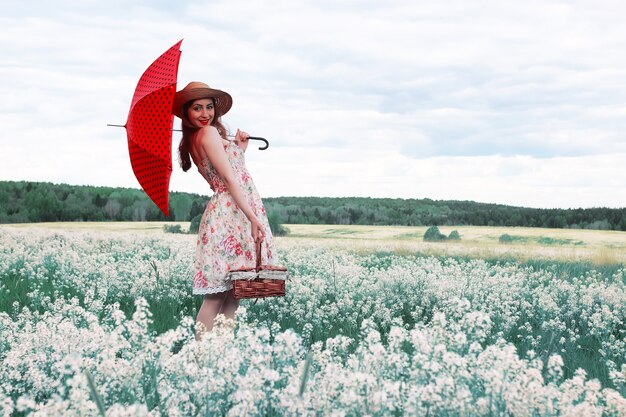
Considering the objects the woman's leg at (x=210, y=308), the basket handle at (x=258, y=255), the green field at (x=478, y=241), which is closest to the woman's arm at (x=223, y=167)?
the basket handle at (x=258, y=255)

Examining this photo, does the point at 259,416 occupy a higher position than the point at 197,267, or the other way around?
the point at 197,267

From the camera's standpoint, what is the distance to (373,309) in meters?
8.71

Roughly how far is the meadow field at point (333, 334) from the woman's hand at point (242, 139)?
163 centimetres

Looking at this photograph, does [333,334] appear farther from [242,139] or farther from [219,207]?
[242,139]

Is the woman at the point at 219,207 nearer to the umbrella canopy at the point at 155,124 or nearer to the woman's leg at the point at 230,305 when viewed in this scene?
the woman's leg at the point at 230,305

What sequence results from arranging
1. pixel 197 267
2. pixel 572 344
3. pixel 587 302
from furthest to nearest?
pixel 587 302 < pixel 572 344 < pixel 197 267

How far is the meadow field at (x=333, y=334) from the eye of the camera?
3459 mm

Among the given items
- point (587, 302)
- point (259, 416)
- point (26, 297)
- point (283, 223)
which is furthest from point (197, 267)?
point (283, 223)

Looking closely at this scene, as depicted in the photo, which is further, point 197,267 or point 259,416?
point 197,267

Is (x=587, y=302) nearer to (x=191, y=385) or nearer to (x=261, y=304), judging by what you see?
(x=261, y=304)

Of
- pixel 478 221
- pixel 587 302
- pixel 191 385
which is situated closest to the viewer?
pixel 191 385

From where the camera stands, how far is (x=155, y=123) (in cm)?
601

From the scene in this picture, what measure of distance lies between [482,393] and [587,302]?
498cm

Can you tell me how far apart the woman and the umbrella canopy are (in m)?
0.30
